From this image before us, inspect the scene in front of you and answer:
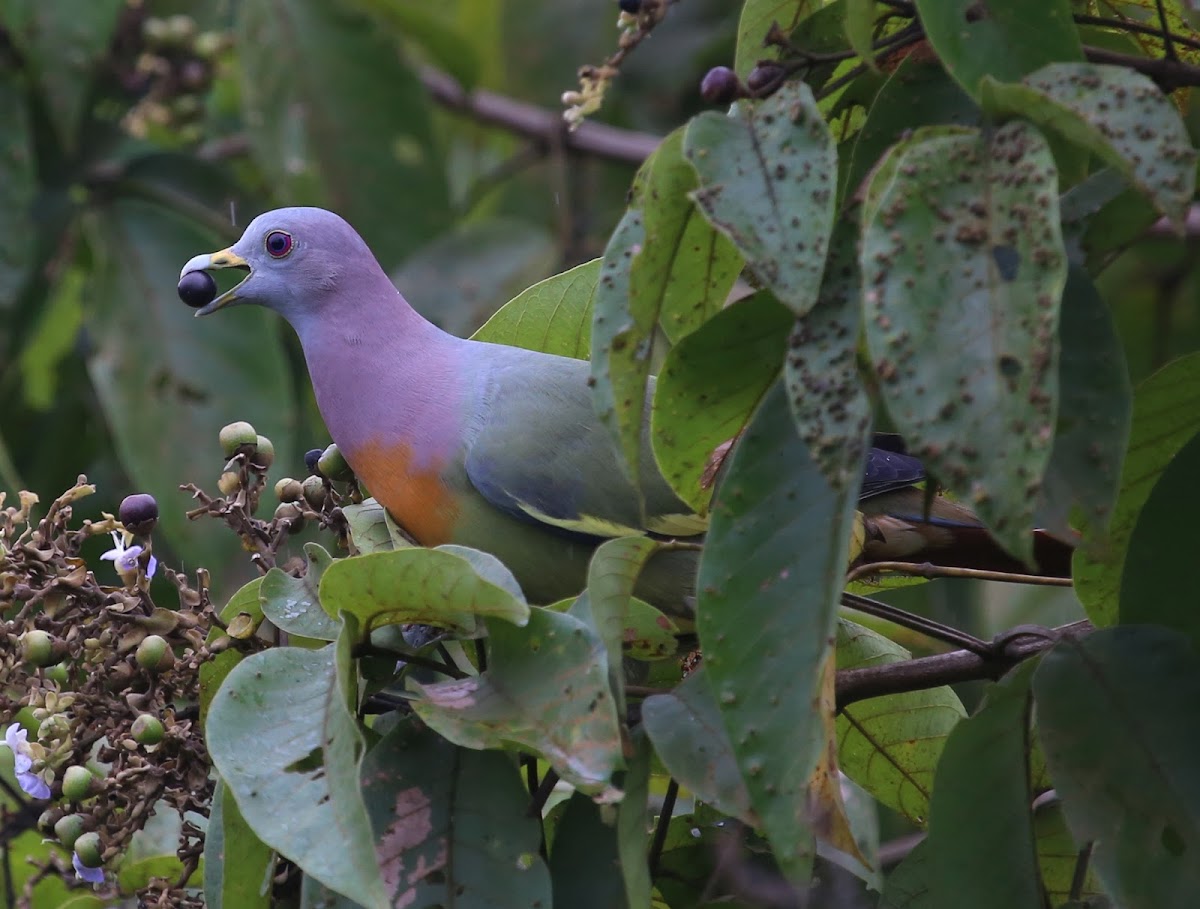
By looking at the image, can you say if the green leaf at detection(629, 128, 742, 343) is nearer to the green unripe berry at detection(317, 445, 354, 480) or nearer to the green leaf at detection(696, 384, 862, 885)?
the green leaf at detection(696, 384, 862, 885)

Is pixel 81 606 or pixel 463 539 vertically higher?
pixel 81 606

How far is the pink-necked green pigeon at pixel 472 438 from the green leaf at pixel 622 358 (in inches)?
29.7

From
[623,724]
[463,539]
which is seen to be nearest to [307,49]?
[463,539]

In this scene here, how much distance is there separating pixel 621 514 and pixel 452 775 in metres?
0.74

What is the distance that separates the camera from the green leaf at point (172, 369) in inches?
153

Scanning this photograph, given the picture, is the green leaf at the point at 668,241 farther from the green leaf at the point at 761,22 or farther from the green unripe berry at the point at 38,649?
the green unripe berry at the point at 38,649

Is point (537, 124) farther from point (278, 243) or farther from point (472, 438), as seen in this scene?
point (472, 438)

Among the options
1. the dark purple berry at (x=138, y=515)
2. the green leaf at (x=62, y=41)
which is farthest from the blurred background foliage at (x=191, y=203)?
the dark purple berry at (x=138, y=515)

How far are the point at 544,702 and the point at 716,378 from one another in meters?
0.37

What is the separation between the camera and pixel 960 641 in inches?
67.8

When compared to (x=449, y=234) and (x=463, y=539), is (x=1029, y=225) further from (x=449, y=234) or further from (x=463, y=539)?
(x=449, y=234)

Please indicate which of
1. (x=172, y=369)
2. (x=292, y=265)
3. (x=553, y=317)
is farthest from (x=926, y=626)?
(x=172, y=369)

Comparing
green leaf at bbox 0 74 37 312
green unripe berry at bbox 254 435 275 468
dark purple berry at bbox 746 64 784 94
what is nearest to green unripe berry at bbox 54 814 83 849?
green unripe berry at bbox 254 435 275 468

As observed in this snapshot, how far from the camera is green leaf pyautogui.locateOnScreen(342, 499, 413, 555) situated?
2066 mm
